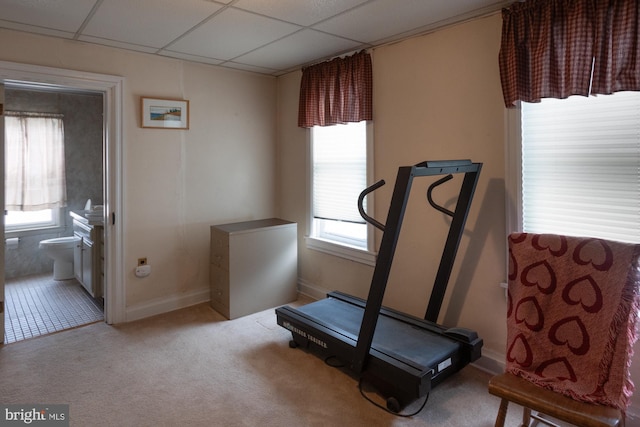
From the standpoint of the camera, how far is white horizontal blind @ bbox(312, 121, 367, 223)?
349 cm

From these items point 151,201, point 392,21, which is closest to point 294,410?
point 151,201

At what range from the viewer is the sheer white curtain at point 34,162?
4.85 meters

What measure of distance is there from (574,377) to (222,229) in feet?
9.22

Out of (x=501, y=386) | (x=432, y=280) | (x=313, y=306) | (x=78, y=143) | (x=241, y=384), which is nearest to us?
(x=501, y=386)

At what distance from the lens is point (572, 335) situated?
1816 mm

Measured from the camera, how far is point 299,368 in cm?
267

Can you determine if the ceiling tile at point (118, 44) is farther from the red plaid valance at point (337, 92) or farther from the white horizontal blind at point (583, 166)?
the white horizontal blind at point (583, 166)

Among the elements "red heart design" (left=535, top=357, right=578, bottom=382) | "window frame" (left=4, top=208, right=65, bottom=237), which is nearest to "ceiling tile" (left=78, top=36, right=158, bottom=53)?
"window frame" (left=4, top=208, right=65, bottom=237)

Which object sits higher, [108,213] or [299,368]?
[108,213]

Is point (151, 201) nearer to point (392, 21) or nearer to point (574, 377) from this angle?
point (392, 21)

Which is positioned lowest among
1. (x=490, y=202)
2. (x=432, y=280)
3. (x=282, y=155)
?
(x=432, y=280)

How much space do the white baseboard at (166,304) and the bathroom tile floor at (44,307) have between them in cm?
31

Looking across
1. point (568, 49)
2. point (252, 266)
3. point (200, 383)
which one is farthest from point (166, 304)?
point (568, 49)

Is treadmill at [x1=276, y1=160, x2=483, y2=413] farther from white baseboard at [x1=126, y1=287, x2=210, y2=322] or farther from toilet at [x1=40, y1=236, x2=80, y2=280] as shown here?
toilet at [x1=40, y1=236, x2=80, y2=280]
